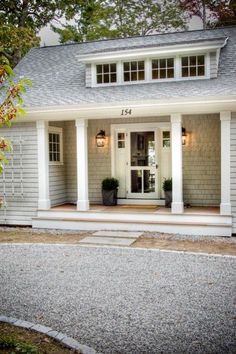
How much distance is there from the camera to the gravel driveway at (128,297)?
3.99 m

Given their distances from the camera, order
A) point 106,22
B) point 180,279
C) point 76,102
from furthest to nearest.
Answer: point 106,22
point 76,102
point 180,279

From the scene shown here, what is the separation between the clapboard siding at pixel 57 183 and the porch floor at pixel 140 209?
29 centimetres

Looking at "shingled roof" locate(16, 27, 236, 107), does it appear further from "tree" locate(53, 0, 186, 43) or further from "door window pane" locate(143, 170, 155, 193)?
"tree" locate(53, 0, 186, 43)

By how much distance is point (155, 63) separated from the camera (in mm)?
11508

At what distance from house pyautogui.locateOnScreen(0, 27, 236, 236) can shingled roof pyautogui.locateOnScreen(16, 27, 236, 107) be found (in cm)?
5

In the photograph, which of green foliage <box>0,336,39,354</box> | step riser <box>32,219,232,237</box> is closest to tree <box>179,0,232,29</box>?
step riser <box>32,219,232,237</box>

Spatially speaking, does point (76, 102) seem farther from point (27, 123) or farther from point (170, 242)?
point (170, 242)

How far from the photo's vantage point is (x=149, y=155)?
38.7 feet

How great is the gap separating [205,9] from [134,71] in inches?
584

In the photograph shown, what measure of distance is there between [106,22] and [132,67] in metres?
14.7

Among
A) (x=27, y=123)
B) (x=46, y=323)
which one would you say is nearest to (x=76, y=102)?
(x=27, y=123)

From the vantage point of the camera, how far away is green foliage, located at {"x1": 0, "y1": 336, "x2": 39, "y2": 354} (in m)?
3.53

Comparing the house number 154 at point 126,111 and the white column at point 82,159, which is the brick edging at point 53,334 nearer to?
the white column at point 82,159

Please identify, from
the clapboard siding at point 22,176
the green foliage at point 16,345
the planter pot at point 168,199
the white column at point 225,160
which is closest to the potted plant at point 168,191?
the planter pot at point 168,199
